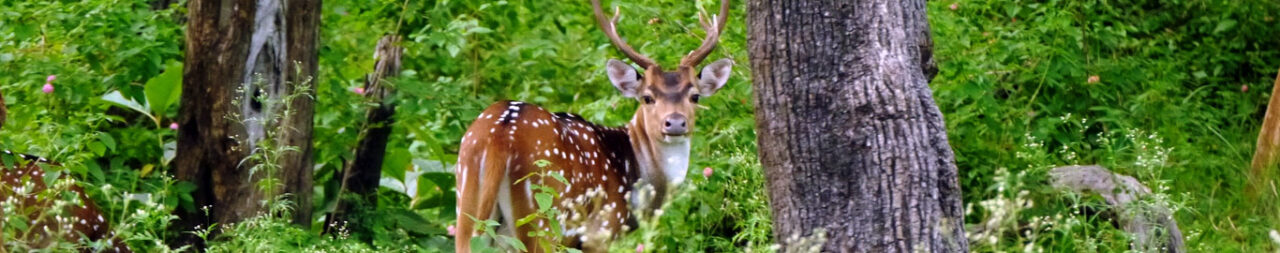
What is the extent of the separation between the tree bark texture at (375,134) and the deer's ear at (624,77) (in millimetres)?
1203

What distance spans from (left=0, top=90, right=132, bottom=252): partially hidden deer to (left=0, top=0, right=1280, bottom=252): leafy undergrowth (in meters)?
0.12

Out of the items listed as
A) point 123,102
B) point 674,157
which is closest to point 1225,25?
point 674,157

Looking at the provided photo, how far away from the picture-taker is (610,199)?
7469 mm

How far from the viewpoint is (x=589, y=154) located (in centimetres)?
745

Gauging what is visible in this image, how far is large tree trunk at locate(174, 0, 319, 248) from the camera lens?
7.18 metres

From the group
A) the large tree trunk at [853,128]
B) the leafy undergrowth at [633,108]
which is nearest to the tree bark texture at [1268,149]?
the leafy undergrowth at [633,108]

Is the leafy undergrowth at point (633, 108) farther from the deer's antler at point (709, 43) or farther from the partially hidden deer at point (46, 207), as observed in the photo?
the deer's antler at point (709, 43)

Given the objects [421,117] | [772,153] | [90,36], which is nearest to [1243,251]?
[772,153]

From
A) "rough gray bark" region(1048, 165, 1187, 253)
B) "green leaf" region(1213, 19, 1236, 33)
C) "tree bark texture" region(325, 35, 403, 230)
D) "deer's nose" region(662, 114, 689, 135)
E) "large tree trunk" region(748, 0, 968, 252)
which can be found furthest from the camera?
"green leaf" region(1213, 19, 1236, 33)

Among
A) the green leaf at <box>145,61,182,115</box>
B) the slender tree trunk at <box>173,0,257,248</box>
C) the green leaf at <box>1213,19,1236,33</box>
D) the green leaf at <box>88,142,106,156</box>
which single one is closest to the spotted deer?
the slender tree trunk at <box>173,0,257,248</box>

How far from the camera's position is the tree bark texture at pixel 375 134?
336 inches

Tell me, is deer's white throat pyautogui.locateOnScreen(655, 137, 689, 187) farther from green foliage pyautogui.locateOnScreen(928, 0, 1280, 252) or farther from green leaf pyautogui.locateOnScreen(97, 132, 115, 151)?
green leaf pyautogui.locateOnScreen(97, 132, 115, 151)

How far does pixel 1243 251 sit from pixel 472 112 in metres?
3.46

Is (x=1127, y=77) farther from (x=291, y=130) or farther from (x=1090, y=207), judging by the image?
(x=291, y=130)
